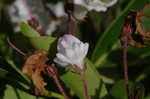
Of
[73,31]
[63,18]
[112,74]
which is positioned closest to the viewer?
[73,31]

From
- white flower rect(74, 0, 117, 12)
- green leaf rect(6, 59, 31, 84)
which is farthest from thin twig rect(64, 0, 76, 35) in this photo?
green leaf rect(6, 59, 31, 84)

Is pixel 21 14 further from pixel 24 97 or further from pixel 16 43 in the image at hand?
pixel 24 97

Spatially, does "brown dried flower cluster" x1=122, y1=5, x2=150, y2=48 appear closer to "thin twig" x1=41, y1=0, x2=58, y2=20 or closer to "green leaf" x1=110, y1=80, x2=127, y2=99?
"green leaf" x1=110, y1=80, x2=127, y2=99

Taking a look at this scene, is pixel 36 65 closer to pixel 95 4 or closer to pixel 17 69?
pixel 17 69

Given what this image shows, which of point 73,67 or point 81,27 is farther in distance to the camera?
point 81,27

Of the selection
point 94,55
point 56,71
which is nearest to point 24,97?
point 56,71

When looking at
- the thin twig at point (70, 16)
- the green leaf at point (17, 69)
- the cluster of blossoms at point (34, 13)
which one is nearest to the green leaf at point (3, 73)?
the green leaf at point (17, 69)
